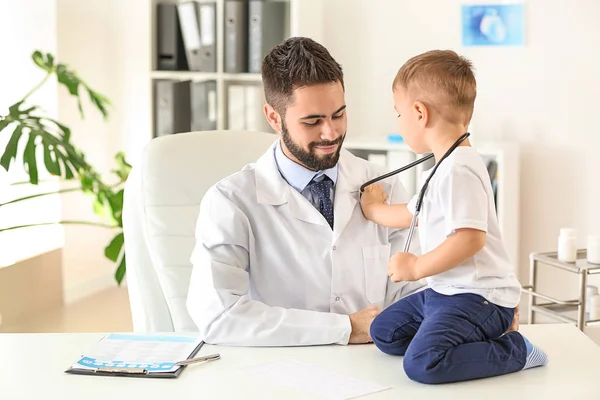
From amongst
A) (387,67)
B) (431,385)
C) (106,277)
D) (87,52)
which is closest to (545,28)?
(387,67)

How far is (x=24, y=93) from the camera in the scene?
411cm

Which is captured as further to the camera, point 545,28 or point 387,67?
point 387,67

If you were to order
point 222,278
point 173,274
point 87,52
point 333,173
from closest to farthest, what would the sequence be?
point 222,278 < point 333,173 < point 173,274 < point 87,52

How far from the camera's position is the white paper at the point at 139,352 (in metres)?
1.51

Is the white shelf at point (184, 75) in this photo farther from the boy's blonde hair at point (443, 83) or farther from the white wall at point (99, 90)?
the boy's blonde hair at point (443, 83)

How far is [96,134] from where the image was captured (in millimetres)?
4762

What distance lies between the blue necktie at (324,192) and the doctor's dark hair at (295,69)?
0.17m

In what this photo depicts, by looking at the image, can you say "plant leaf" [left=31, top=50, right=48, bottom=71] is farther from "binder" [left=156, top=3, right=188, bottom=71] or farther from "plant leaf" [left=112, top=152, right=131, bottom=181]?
"binder" [left=156, top=3, right=188, bottom=71]

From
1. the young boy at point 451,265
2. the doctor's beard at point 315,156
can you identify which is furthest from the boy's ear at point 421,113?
the doctor's beard at point 315,156

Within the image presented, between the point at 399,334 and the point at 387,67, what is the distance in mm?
2881

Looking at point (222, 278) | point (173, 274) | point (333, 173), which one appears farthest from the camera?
point (173, 274)

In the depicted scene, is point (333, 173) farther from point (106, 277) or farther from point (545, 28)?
point (106, 277)

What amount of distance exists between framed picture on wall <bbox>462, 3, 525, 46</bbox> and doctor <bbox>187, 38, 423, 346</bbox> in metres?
2.26

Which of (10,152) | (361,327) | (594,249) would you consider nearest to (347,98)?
(594,249)
